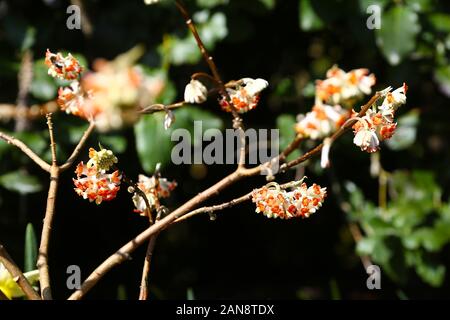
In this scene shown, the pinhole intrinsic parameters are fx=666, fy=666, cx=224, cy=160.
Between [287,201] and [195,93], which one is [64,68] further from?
[287,201]

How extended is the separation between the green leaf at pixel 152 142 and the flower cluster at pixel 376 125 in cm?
65

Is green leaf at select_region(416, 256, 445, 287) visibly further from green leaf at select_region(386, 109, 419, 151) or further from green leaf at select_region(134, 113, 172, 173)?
green leaf at select_region(134, 113, 172, 173)

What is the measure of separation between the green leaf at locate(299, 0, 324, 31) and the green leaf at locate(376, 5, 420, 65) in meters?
0.12

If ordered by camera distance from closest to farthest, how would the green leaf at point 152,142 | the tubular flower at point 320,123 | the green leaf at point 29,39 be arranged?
1. the tubular flower at point 320,123
2. the green leaf at point 152,142
3. the green leaf at point 29,39

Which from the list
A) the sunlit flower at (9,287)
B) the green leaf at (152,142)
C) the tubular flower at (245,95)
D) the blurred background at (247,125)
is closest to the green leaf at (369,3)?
the blurred background at (247,125)

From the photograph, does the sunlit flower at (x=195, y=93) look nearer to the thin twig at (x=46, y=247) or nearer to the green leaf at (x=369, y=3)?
the thin twig at (x=46, y=247)

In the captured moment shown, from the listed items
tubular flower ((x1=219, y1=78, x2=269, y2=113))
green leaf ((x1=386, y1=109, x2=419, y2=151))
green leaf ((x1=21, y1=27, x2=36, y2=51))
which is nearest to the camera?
tubular flower ((x1=219, y1=78, x2=269, y2=113))

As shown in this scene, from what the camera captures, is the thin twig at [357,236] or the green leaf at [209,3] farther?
the thin twig at [357,236]

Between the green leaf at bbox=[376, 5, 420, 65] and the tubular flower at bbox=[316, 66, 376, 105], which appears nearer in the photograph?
the tubular flower at bbox=[316, 66, 376, 105]

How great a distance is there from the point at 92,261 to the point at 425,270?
766 mm

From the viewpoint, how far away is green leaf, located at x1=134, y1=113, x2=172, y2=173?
1258 mm

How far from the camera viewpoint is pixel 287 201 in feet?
2.26

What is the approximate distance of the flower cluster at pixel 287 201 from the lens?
0.68 m

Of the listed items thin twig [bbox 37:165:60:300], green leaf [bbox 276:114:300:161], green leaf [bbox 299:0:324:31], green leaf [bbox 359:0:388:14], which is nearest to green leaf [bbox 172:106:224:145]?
green leaf [bbox 276:114:300:161]
